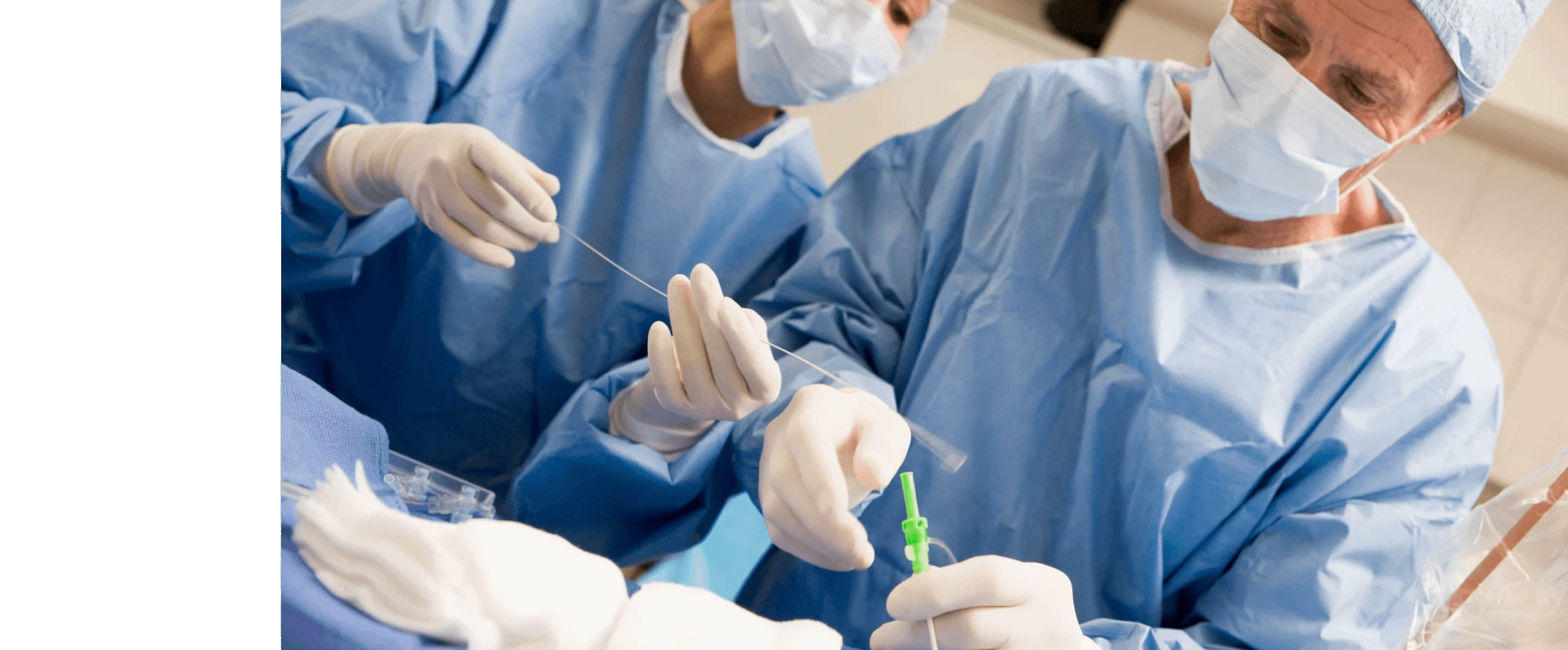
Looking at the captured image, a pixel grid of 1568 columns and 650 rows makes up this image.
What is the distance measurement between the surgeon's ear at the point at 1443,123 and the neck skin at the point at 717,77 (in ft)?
3.04

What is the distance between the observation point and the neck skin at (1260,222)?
135cm

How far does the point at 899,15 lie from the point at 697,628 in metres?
1.10

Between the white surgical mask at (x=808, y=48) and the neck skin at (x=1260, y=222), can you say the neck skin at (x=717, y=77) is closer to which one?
the white surgical mask at (x=808, y=48)

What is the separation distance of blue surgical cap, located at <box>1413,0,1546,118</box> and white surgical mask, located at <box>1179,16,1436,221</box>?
9 cm

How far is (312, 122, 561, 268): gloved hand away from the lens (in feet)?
4.21

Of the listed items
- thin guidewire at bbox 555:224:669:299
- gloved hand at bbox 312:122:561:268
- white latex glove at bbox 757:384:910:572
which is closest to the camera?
white latex glove at bbox 757:384:910:572

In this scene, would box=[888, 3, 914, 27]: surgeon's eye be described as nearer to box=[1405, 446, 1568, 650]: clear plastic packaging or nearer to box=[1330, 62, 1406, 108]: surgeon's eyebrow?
box=[1330, 62, 1406, 108]: surgeon's eyebrow

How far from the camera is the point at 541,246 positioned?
1541 millimetres

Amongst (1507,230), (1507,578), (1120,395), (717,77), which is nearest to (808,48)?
(717,77)

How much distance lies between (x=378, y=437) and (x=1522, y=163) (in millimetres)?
2276

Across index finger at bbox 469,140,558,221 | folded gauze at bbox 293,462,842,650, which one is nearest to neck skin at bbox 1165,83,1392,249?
index finger at bbox 469,140,558,221
